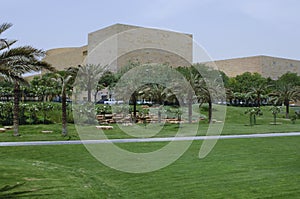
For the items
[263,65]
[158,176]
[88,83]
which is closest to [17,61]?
[158,176]

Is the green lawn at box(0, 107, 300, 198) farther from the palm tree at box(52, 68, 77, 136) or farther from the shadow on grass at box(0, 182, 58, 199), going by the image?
the palm tree at box(52, 68, 77, 136)

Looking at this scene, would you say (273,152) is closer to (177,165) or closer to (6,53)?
(177,165)

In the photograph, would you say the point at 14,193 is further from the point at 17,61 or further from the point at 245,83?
the point at 245,83

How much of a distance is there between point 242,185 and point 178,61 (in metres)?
70.3

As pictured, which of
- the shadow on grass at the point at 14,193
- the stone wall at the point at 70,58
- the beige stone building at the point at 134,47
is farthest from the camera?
the stone wall at the point at 70,58

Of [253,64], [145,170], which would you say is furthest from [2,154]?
[253,64]

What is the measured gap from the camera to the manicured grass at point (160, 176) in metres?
8.34

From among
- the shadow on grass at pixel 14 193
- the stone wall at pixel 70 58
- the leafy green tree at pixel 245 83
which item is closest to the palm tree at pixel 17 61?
the shadow on grass at pixel 14 193

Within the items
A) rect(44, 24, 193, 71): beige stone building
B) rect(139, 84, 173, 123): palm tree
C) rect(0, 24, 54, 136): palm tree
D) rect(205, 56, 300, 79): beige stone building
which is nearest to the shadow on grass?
rect(0, 24, 54, 136): palm tree

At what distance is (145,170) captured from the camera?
426 inches

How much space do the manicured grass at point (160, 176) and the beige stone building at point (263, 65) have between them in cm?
8070

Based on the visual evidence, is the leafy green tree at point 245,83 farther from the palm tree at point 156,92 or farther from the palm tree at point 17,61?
the palm tree at point 17,61

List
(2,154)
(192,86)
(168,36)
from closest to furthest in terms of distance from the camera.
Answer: (2,154) < (192,86) < (168,36)

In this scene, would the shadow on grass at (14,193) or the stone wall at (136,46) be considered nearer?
the shadow on grass at (14,193)
